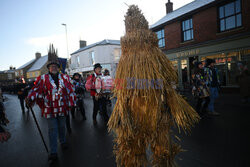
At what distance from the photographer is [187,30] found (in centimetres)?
1220

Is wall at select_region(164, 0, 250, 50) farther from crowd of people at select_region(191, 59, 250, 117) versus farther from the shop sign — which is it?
crowd of people at select_region(191, 59, 250, 117)

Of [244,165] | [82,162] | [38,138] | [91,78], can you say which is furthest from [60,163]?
[244,165]

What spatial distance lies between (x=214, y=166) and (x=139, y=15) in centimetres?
260

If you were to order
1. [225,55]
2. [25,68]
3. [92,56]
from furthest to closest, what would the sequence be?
[25,68] < [92,56] < [225,55]

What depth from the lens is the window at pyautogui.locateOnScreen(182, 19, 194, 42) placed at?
470 inches

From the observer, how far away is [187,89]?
38.3 ft

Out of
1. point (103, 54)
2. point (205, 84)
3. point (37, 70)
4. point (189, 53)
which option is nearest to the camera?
point (205, 84)

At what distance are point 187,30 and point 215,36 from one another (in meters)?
2.44

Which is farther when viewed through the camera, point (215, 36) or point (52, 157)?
point (215, 36)

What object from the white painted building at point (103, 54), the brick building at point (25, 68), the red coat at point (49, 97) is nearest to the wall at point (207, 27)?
the white painted building at point (103, 54)

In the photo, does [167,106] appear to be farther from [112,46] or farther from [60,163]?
[112,46]

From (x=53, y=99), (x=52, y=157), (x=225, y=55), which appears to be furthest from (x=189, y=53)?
(x=52, y=157)

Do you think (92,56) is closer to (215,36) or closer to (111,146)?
(215,36)

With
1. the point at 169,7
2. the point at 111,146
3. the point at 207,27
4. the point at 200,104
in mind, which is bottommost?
the point at 111,146
